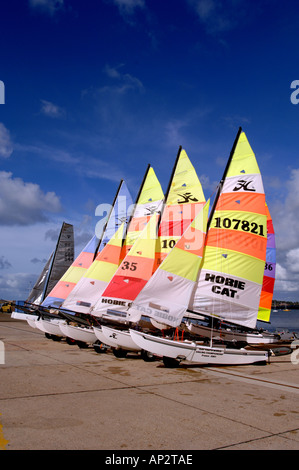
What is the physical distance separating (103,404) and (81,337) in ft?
34.8

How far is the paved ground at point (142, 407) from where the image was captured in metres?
5.69

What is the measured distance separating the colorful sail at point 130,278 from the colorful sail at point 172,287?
9.11ft

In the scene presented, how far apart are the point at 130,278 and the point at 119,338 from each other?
4023 millimetres

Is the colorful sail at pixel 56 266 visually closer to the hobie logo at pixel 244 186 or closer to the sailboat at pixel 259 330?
the sailboat at pixel 259 330

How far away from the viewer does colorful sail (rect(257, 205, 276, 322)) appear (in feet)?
89.0

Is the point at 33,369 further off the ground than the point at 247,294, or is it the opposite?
the point at 247,294

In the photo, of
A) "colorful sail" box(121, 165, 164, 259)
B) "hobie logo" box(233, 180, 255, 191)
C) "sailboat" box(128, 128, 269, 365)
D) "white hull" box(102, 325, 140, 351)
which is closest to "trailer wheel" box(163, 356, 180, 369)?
"sailboat" box(128, 128, 269, 365)

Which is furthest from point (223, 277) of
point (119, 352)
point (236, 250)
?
point (119, 352)

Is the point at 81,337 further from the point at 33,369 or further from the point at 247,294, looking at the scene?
the point at 247,294

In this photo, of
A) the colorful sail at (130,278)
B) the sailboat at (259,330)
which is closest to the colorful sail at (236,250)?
the sailboat at (259,330)

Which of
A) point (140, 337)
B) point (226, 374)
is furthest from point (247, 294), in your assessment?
point (140, 337)

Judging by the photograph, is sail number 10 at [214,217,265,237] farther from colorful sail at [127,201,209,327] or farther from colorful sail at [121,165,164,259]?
colorful sail at [121,165,164,259]

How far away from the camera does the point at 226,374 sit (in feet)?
42.0

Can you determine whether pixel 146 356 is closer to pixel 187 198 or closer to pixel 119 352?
pixel 119 352
